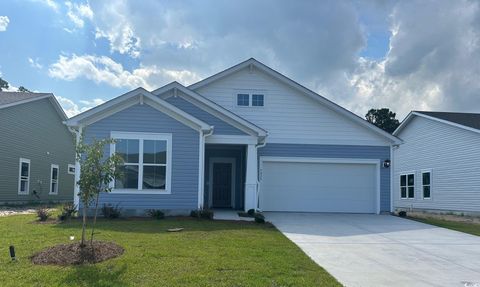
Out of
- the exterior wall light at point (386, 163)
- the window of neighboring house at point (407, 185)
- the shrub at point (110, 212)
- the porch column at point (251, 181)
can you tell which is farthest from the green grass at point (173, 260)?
the window of neighboring house at point (407, 185)

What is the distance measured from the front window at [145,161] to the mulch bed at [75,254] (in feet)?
19.2

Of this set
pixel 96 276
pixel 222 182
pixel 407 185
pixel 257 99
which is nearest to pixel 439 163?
pixel 407 185

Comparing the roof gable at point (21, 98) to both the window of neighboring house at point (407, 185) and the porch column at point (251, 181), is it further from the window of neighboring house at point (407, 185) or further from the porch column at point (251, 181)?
the window of neighboring house at point (407, 185)

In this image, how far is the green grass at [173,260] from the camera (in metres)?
6.45

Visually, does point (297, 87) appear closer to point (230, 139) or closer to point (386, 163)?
point (230, 139)

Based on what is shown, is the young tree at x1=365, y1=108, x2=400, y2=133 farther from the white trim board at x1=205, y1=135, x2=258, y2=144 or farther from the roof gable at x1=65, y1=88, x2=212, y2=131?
the roof gable at x1=65, y1=88, x2=212, y2=131

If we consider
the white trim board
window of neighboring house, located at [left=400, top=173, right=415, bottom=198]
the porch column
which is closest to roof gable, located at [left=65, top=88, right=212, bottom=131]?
the white trim board

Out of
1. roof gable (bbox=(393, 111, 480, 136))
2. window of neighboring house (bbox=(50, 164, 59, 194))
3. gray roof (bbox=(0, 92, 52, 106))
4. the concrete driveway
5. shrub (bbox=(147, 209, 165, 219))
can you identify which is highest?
gray roof (bbox=(0, 92, 52, 106))

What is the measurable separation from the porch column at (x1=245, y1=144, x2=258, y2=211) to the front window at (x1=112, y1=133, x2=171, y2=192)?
293 centimetres

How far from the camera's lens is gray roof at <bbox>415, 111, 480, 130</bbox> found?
20859mm

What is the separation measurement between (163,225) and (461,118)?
1711 centimetres

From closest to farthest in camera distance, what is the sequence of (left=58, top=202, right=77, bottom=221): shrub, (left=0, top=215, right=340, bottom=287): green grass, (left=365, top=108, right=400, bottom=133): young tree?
(left=0, top=215, right=340, bottom=287): green grass
(left=58, top=202, right=77, bottom=221): shrub
(left=365, top=108, right=400, bottom=133): young tree

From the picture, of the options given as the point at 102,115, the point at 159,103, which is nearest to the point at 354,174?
the point at 159,103

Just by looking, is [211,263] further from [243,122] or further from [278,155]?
[278,155]
